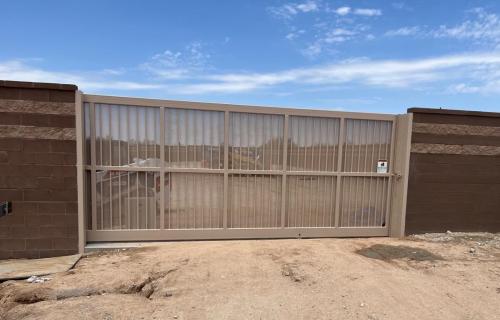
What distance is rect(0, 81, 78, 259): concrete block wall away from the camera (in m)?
4.77

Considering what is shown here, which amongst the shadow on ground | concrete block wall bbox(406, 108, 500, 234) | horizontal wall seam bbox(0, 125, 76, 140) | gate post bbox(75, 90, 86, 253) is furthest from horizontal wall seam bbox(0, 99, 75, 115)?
concrete block wall bbox(406, 108, 500, 234)

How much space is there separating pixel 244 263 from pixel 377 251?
255cm

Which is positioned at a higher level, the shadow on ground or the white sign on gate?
the white sign on gate

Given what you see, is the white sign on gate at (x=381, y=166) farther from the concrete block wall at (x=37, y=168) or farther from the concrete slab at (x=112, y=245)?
the concrete block wall at (x=37, y=168)

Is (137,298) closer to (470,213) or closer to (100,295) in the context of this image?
(100,295)

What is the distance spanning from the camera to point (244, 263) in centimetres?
486

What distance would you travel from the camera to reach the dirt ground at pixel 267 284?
348cm

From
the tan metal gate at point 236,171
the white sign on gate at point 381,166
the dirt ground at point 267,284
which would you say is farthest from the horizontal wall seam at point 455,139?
the dirt ground at point 267,284

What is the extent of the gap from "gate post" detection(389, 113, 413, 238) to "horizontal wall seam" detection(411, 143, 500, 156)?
0.21m

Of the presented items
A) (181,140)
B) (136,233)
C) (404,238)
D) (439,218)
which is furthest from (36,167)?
(439,218)

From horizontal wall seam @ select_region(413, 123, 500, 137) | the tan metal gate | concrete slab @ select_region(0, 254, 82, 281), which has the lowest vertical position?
concrete slab @ select_region(0, 254, 82, 281)

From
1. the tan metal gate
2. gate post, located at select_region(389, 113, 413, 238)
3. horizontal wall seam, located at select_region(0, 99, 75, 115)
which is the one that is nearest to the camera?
horizontal wall seam, located at select_region(0, 99, 75, 115)

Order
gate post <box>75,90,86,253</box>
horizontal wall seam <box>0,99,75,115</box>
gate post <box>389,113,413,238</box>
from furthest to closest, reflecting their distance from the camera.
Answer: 1. gate post <box>389,113,413,238</box>
2. gate post <box>75,90,86,253</box>
3. horizontal wall seam <box>0,99,75,115</box>

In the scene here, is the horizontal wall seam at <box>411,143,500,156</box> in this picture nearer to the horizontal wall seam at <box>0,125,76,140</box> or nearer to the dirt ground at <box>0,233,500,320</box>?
the dirt ground at <box>0,233,500,320</box>
